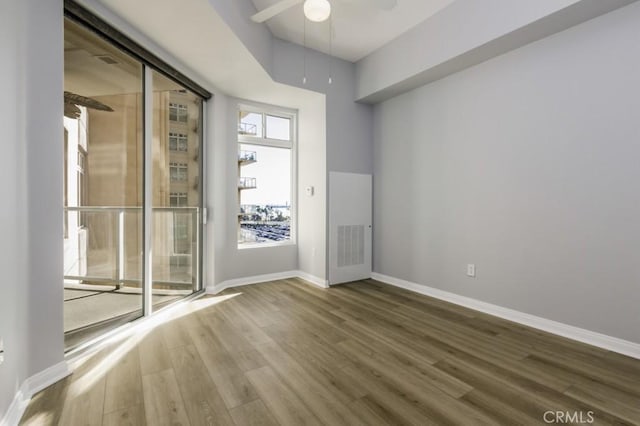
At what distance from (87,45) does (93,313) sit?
2254 millimetres

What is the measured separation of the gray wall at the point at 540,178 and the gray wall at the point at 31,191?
3609 millimetres

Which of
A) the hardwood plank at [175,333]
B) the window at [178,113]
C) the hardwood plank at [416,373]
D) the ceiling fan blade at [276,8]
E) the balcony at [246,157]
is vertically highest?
the ceiling fan blade at [276,8]

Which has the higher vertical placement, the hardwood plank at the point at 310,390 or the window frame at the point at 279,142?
the window frame at the point at 279,142

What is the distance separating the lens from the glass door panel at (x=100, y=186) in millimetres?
2324

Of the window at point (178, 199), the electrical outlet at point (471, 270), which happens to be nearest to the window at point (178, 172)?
the window at point (178, 199)

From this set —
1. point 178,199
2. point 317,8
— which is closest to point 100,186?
point 178,199

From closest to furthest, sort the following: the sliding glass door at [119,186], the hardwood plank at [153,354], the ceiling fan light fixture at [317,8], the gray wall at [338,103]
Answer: the hardwood plank at [153,354] < the ceiling fan light fixture at [317,8] < the sliding glass door at [119,186] < the gray wall at [338,103]

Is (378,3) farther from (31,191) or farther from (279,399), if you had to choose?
(279,399)

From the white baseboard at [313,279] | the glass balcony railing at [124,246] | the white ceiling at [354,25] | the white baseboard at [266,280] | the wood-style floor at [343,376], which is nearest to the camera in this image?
the wood-style floor at [343,376]

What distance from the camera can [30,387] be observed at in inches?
69.1

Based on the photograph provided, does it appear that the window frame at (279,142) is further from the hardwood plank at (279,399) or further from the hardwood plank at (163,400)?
the hardwood plank at (279,399)

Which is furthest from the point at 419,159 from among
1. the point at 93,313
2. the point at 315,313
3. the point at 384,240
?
the point at 93,313

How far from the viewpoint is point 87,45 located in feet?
7.79

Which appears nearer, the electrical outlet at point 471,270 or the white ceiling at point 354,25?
the white ceiling at point 354,25
